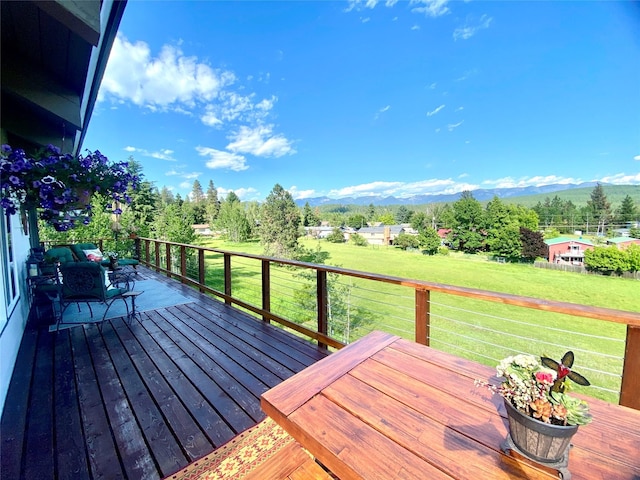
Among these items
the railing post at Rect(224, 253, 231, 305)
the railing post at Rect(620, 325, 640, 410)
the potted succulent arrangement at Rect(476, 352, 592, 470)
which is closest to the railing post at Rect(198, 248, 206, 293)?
the railing post at Rect(224, 253, 231, 305)

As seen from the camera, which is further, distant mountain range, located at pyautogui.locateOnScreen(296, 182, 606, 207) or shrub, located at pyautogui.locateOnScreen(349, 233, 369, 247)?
distant mountain range, located at pyautogui.locateOnScreen(296, 182, 606, 207)

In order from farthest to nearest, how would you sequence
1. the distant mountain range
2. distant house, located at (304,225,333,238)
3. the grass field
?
1. the distant mountain range
2. distant house, located at (304,225,333,238)
3. the grass field

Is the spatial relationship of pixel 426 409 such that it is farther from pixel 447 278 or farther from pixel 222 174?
pixel 222 174

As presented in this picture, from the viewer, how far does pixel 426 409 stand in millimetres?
965

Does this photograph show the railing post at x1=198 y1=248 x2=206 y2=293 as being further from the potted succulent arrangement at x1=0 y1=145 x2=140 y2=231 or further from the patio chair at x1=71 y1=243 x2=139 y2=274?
the potted succulent arrangement at x1=0 y1=145 x2=140 y2=231

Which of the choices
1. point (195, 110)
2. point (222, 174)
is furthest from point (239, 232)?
point (222, 174)

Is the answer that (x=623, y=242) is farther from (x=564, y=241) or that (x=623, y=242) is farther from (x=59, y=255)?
(x=59, y=255)

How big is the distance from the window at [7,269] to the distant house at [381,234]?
153 feet

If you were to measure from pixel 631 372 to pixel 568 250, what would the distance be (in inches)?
1484

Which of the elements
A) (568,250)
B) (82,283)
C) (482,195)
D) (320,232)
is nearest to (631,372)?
(82,283)

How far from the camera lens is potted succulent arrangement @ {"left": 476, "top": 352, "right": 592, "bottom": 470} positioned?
66 cm

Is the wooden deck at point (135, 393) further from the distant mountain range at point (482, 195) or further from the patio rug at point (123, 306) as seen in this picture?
the distant mountain range at point (482, 195)

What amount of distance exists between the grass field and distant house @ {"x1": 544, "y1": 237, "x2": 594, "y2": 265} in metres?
2.80

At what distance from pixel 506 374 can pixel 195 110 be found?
2393cm
